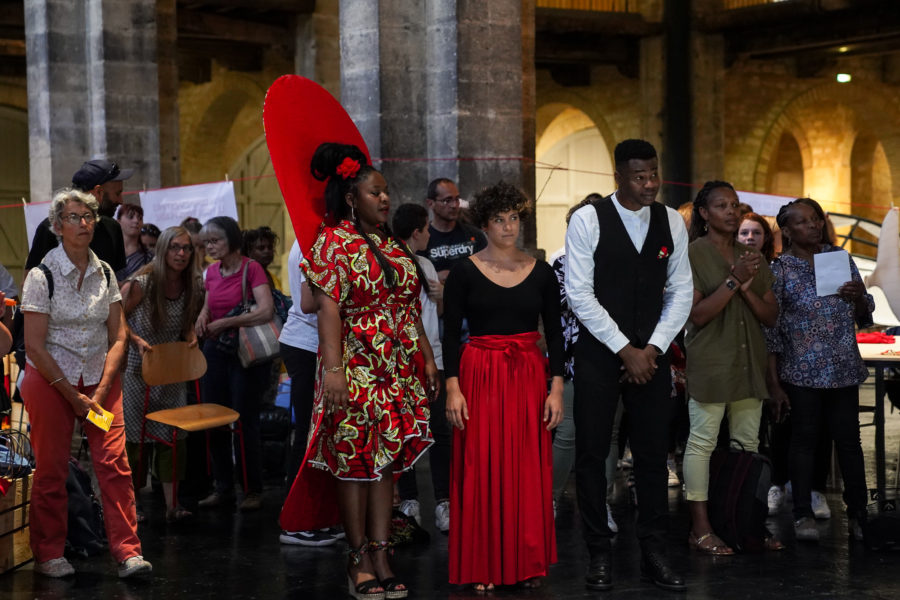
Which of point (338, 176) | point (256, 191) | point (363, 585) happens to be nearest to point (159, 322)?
point (338, 176)

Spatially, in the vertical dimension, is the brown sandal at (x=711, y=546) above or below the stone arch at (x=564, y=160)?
below

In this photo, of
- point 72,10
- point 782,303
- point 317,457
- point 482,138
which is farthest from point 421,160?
point 72,10


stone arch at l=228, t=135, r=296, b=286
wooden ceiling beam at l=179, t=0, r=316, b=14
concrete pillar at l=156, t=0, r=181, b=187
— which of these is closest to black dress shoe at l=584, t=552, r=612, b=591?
concrete pillar at l=156, t=0, r=181, b=187

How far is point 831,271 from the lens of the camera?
5551 millimetres

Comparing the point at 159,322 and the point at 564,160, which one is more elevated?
the point at 564,160

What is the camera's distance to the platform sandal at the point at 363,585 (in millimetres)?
4746

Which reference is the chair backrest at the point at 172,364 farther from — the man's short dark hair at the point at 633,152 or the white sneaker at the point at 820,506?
the white sneaker at the point at 820,506

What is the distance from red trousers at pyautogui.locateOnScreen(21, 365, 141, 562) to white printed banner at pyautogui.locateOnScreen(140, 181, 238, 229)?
4446mm

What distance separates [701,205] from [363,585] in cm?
222

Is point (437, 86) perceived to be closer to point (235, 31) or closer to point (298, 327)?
point (298, 327)

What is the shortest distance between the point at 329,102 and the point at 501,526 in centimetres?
183

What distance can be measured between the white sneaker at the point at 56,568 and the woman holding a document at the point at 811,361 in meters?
3.21

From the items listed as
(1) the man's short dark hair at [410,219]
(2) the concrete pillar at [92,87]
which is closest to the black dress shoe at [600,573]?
(1) the man's short dark hair at [410,219]

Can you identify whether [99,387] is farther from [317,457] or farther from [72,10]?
[72,10]
